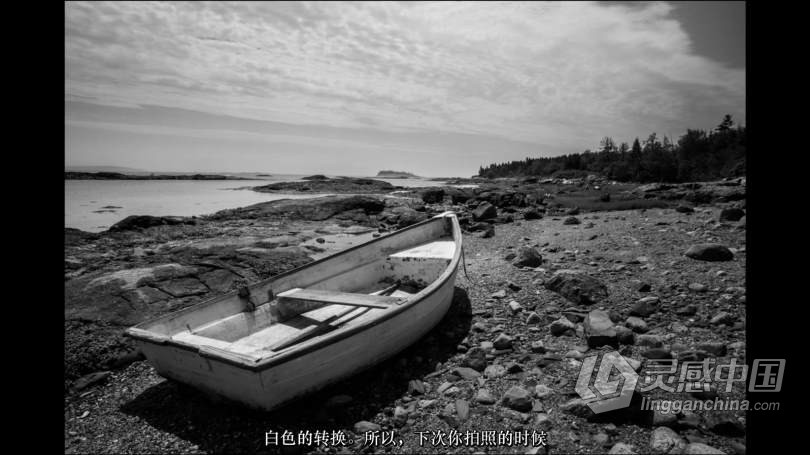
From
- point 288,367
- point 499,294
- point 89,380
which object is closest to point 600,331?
point 499,294

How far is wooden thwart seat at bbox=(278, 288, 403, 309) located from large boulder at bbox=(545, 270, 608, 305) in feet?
10.3

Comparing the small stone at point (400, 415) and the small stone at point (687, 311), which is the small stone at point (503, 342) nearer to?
the small stone at point (400, 415)

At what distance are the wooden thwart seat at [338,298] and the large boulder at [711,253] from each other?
6.33 meters

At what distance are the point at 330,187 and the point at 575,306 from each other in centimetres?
3827

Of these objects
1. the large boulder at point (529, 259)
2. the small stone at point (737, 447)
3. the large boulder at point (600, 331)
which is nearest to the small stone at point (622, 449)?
the small stone at point (737, 447)

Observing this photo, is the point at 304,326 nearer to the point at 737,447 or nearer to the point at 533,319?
the point at 533,319

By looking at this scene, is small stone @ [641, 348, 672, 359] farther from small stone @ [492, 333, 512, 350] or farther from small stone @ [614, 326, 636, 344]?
small stone @ [492, 333, 512, 350]

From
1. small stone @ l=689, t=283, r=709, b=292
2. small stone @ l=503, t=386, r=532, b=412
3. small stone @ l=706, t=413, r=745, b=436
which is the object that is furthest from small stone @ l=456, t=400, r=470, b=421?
small stone @ l=689, t=283, r=709, b=292

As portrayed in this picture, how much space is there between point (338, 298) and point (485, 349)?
2207 mm

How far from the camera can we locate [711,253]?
7148 mm
